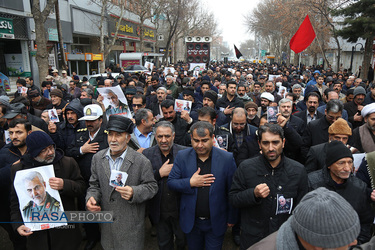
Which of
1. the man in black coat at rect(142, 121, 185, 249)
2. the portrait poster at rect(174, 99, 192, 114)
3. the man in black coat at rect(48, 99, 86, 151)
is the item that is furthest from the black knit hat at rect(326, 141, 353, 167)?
the man in black coat at rect(48, 99, 86, 151)

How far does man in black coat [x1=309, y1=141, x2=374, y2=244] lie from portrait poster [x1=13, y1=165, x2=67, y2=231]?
8.84 feet

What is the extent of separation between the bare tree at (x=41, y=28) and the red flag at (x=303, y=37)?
32.8ft

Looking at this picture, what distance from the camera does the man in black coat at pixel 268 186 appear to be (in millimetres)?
2580

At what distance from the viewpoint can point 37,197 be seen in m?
2.73

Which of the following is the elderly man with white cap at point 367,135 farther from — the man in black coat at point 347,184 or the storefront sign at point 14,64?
the storefront sign at point 14,64

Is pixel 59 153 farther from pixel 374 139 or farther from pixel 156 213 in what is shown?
pixel 374 139

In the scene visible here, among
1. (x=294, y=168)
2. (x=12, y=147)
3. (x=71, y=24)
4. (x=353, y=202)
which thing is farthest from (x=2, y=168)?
(x=71, y=24)

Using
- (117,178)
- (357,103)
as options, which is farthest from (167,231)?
(357,103)

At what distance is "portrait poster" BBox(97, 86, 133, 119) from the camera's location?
5.46 metres

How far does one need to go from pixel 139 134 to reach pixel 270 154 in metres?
2.14

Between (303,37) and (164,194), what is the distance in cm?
1048

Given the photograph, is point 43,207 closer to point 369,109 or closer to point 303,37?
point 369,109

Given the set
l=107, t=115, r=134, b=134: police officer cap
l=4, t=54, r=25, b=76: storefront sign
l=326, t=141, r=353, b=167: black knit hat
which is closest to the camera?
l=326, t=141, r=353, b=167: black knit hat

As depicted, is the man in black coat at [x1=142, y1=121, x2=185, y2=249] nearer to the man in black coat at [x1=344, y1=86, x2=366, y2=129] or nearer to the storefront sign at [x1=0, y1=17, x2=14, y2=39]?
the man in black coat at [x1=344, y1=86, x2=366, y2=129]
